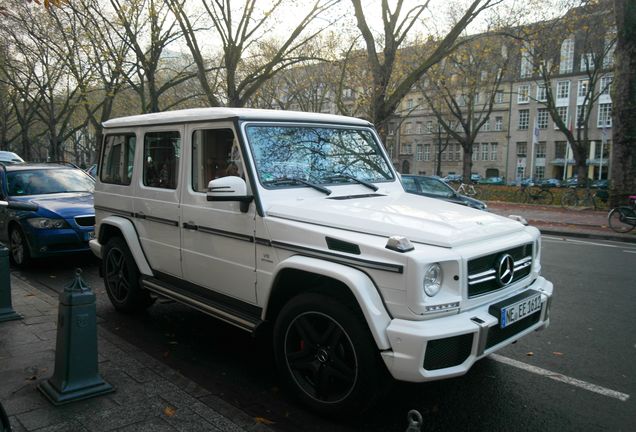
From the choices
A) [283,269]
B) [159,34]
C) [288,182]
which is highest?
[159,34]

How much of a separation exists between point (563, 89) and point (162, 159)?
68.9 meters

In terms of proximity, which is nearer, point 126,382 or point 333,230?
point 333,230

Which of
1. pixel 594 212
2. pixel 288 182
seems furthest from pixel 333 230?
pixel 594 212

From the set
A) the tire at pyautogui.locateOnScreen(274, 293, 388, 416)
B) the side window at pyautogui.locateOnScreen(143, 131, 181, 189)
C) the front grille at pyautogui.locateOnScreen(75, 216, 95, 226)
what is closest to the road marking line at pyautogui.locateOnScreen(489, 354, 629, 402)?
the tire at pyautogui.locateOnScreen(274, 293, 388, 416)

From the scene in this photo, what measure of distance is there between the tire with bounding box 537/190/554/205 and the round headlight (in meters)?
23.5

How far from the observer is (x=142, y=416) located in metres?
3.33

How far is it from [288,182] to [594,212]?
19.6 m

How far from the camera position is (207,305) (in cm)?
434

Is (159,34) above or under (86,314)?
above

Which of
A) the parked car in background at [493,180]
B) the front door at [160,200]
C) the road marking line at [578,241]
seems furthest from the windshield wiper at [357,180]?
the parked car in background at [493,180]

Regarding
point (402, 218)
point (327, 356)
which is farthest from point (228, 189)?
point (327, 356)

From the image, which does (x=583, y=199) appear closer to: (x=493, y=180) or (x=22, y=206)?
(x=22, y=206)

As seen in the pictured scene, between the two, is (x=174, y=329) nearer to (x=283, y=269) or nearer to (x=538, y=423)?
(x=283, y=269)

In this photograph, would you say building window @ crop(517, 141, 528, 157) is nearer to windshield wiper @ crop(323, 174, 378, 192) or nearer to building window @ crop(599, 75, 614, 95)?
building window @ crop(599, 75, 614, 95)
